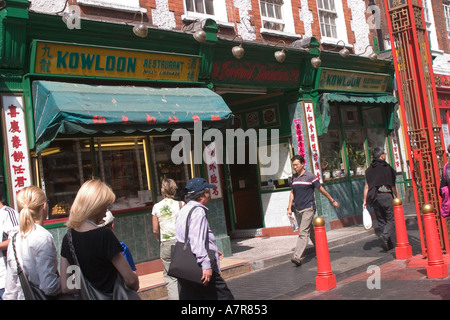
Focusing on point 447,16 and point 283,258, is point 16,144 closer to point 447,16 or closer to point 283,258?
point 283,258

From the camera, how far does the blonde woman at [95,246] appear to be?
145 inches

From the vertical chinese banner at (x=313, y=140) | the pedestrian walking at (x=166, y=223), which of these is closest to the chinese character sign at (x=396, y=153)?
the vertical chinese banner at (x=313, y=140)

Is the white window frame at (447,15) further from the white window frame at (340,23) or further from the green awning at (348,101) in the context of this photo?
the white window frame at (340,23)

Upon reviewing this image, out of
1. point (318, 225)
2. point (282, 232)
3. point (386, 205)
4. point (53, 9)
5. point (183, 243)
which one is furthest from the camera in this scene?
point (282, 232)

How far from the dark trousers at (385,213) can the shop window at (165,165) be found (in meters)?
3.54

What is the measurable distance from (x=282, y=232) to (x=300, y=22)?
5227 millimetres

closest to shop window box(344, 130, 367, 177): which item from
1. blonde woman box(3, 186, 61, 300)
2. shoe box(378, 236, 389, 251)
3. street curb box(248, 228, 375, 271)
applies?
street curb box(248, 228, 375, 271)

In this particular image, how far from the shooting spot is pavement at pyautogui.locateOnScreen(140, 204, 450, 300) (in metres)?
6.75

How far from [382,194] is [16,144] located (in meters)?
6.26

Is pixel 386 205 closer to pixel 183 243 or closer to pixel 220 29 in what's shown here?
pixel 220 29

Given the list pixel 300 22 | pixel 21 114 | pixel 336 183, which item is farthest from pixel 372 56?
pixel 21 114

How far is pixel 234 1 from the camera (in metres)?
12.0

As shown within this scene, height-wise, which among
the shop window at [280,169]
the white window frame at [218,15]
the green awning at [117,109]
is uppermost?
the white window frame at [218,15]

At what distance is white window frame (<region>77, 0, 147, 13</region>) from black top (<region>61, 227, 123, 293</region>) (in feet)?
21.7
